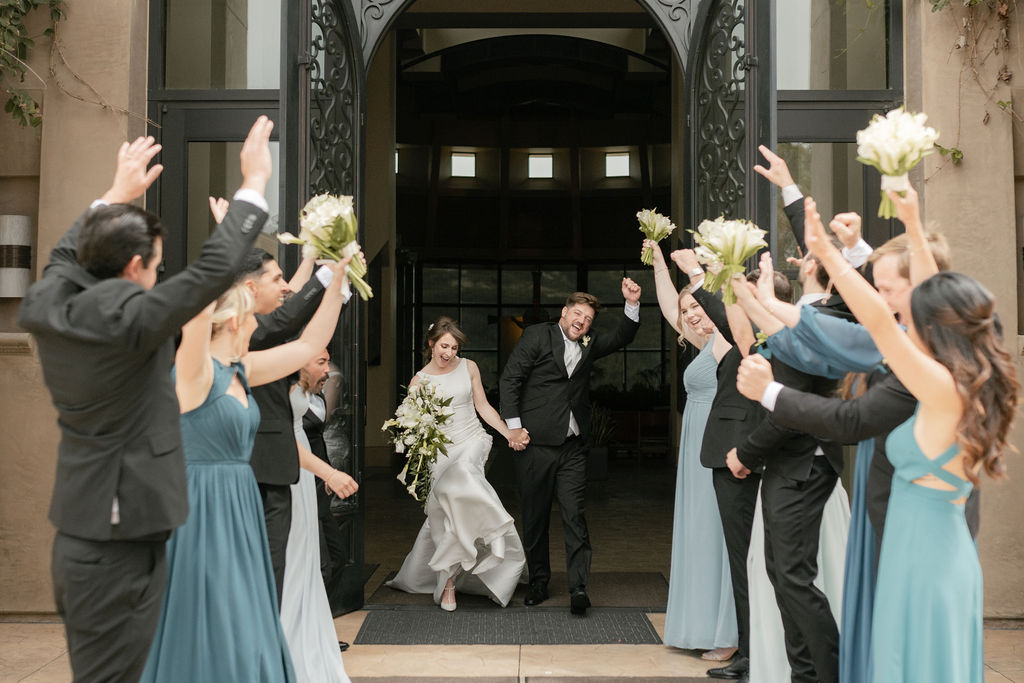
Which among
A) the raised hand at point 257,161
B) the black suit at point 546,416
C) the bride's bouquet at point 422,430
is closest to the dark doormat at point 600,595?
the black suit at point 546,416

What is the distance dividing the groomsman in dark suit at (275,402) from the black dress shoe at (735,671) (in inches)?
81.2

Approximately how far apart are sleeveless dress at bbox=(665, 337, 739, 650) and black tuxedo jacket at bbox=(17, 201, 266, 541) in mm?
2930

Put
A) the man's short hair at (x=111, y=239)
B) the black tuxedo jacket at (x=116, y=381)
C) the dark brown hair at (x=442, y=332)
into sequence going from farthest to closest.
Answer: the dark brown hair at (x=442, y=332) → the man's short hair at (x=111, y=239) → the black tuxedo jacket at (x=116, y=381)

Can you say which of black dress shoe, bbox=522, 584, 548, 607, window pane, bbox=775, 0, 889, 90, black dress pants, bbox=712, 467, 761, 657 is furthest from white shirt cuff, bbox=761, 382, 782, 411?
window pane, bbox=775, 0, 889, 90

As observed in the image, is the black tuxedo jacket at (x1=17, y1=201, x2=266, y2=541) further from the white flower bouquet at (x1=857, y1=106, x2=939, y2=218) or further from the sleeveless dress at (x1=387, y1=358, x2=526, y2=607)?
the sleeveless dress at (x1=387, y1=358, x2=526, y2=607)

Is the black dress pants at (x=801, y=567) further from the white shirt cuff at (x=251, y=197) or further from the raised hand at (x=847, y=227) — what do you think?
the white shirt cuff at (x=251, y=197)

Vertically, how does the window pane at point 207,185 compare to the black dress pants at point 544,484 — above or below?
above

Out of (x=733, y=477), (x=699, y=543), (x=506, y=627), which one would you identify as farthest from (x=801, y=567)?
(x=506, y=627)

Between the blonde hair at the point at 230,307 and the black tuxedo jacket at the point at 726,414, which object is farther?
the black tuxedo jacket at the point at 726,414

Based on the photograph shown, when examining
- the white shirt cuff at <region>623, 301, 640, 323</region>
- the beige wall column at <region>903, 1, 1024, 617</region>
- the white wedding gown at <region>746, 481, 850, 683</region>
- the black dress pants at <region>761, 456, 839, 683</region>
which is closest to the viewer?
the black dress pants at <region>761, 456, 839, 683</region>

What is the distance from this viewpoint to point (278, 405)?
12.3ft

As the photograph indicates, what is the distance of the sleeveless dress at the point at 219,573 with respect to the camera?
2.81m

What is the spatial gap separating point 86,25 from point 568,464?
3786 mm

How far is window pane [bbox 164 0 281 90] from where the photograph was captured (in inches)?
226
